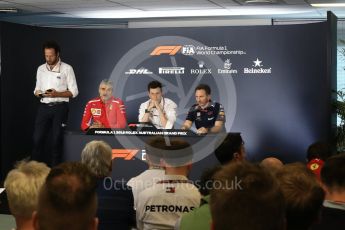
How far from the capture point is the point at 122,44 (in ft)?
32.6

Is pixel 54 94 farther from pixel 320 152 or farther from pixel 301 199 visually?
pixel 301 199

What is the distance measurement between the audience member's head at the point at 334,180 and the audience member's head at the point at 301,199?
0.94m

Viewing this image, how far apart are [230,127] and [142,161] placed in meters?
2.39

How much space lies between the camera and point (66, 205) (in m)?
1.68

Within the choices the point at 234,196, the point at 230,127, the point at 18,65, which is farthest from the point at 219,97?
the point at 234,196

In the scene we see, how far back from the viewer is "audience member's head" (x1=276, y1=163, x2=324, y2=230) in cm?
209

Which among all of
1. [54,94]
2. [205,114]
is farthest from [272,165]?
[54,94]

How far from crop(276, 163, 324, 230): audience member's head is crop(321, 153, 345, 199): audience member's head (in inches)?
37.0

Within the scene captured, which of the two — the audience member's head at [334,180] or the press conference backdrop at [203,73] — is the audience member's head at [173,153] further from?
the press conference backdrop at [203,73]

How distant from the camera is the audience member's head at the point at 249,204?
1.52 m

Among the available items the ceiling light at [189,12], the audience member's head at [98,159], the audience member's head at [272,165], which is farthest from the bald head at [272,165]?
the ceiling light at [189,12]

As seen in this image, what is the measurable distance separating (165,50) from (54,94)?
2.28 metres

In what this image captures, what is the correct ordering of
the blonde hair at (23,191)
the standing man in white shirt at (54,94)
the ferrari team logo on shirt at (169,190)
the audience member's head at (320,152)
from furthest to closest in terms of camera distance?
the standing man in white shirt at (54,94) → the audience member's head at (320,152) → the ferrari team logo on shirt at (169,190) → the blonde hair at (23,191)

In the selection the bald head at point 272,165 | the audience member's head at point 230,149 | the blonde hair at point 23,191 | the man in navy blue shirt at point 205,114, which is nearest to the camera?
the bald head at point 272,165
